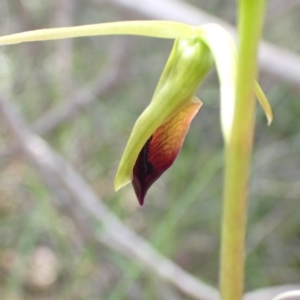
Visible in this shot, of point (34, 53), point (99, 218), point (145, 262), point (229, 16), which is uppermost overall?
point (229, 16)

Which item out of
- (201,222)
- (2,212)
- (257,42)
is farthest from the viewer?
(2,212)

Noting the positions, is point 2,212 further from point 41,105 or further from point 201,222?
point 201,222

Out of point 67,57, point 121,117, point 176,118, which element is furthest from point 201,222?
point 176,118

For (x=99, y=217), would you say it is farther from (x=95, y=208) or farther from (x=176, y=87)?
(x=176, y=87)

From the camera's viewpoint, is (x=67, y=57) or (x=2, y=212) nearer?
(x=67, y=57)

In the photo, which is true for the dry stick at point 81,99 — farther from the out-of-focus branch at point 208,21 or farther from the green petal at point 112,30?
the green petal at point 112,30

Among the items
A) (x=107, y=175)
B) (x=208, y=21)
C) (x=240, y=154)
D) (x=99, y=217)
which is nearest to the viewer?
(x=240, y=154)

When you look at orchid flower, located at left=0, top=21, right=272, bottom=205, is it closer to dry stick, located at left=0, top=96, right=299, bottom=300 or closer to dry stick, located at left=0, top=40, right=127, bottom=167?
dry stick, located at left=0, top=96, right=299, bottom=300

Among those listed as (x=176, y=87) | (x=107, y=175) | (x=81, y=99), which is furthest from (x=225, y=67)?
(x=107, y=175)
